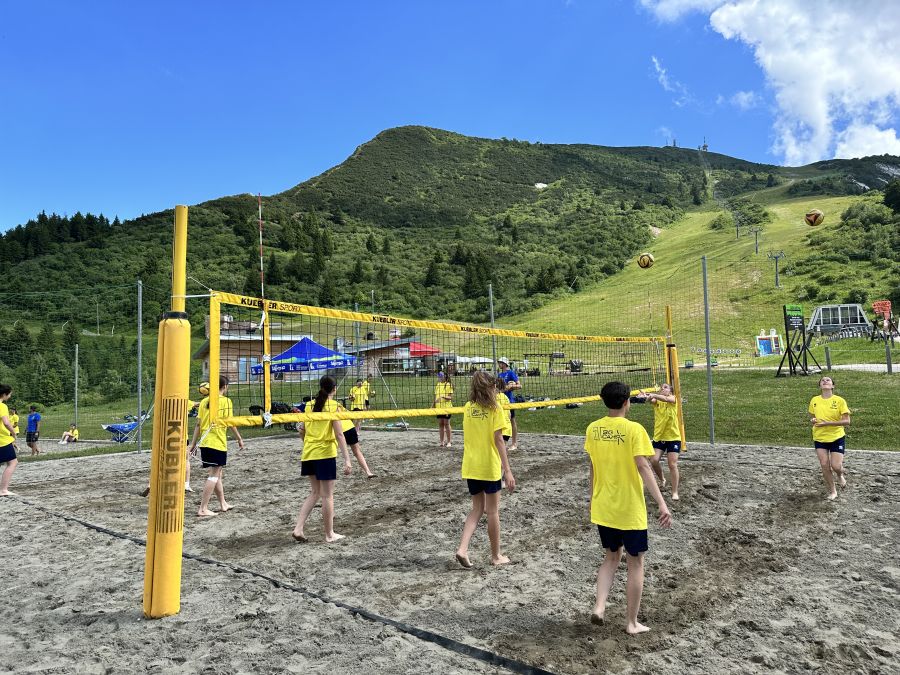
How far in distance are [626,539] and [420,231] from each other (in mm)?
97362

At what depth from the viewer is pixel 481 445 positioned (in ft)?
14.9

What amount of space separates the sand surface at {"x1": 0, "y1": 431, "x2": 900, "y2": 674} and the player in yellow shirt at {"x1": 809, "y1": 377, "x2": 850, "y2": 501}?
0.30 m

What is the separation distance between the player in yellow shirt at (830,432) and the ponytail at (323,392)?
16.6 ft

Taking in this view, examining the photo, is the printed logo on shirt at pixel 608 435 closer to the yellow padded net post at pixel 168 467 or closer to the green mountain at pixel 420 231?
the yellow padded net post at pixel 168 467

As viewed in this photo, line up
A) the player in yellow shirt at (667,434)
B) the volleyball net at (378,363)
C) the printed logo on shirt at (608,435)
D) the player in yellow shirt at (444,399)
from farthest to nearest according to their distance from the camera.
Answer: the player in yellow shirt at (444,399) < the player in yellow shirt at (667,434) < the volleyball net at (378,363) < the printed logo on shirt at (608,435)

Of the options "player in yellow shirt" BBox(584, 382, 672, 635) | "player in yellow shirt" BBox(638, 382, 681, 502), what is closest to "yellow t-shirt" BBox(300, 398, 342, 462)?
"player in yellow shirt" BBox(584, 382, 672, 635)

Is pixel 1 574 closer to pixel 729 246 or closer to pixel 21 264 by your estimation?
pixel 729 246

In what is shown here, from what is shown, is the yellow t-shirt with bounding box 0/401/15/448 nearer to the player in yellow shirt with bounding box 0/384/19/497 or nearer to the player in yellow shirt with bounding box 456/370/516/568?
the player in yellow shirt with bounding box 0/384/19/497

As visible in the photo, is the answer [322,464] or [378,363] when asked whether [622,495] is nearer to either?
[322,464]

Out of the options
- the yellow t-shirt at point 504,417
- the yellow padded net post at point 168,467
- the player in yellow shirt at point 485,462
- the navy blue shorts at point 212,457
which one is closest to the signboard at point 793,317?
the yellow t-shirt at point 504,417

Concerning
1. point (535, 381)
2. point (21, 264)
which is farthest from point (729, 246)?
point (21, 264)

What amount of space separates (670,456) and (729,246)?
165 ft

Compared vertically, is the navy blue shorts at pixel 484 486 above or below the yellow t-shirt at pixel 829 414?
below

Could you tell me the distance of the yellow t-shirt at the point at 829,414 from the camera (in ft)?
20.6
